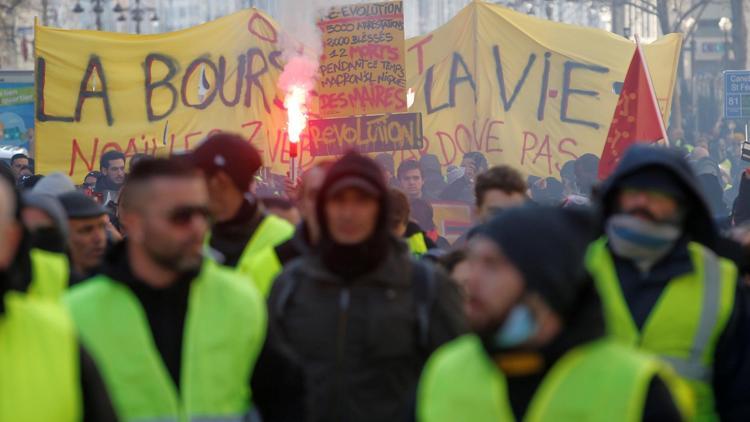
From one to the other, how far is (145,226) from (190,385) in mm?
433

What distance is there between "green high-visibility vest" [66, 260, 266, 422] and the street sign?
57.2ft

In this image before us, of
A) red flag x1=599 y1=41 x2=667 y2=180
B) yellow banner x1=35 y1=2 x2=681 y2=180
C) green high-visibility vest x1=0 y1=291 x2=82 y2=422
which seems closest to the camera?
green high-visibility vest x1=0 y1=291 x2=82 y2=422

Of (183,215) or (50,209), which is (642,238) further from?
(50,209)

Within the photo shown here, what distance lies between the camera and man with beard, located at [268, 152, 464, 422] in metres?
4.21

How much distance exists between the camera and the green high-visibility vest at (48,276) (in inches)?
167

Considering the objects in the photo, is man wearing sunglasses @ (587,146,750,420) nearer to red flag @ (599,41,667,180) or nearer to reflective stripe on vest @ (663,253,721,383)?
reflective stripe on vest @ (663,253,721,383)

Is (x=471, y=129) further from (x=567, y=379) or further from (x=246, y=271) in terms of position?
(x=567, y=379)

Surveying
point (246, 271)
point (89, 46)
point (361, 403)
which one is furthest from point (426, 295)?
point (89, 46)

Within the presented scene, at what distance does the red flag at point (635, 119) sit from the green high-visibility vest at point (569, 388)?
6399 millimetres

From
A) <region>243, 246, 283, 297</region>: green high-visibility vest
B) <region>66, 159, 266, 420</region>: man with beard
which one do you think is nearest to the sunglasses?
<region>66, 159, 266, 420</region>: man with beard

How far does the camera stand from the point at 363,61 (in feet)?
45.6

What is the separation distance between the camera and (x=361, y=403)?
420 cm

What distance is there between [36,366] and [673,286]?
6.34 feet

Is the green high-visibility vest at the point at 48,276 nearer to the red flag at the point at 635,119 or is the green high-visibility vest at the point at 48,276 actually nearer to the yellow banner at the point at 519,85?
the red flag at the point at 635,119
